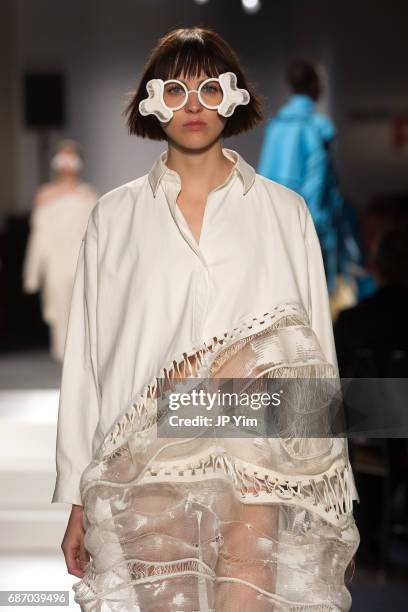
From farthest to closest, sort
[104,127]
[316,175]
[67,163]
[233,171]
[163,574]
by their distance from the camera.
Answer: [104,127] < [67,163] < [316,175] < [233,171] < [163,574]

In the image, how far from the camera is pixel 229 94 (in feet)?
6.72

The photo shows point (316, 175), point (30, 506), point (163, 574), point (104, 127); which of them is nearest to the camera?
point (163, 574)

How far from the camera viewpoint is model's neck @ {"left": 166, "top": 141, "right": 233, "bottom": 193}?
206cm

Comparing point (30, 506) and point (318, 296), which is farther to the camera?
point (30, 506)

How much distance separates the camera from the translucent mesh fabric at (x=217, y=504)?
1983 mm

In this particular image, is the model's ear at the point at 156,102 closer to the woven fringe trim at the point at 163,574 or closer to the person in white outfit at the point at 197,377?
the person in white outfit at the point at 197,377

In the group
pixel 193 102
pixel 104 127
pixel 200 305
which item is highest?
pixel 104 127

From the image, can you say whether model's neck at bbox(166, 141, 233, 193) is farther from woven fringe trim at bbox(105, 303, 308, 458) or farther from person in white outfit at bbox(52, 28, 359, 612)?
woven fringe trim at bbox(105, 303, 308, 458)

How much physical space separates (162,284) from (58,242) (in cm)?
544

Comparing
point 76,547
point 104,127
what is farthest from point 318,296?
point 104,127

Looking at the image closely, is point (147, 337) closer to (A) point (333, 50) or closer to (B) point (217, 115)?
(B) point (217, 115)

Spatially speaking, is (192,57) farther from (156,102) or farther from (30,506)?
(30,506)

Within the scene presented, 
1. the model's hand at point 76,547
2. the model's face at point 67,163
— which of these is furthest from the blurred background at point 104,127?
the model's hand at point 76,547

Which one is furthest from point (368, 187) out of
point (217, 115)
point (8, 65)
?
point (217, 115)
